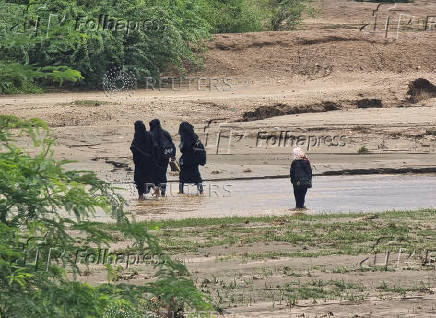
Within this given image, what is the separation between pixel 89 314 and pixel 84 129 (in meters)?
25.0

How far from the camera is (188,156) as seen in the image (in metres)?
23.3

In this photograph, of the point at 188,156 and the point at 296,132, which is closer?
the point at 188,156

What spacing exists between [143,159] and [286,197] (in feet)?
9.71

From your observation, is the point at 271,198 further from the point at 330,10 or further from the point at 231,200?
the point at 330,10

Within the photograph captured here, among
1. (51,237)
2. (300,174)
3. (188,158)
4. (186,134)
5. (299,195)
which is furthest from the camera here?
(188,158)

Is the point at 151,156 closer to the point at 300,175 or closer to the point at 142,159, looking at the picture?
the point at 142,159

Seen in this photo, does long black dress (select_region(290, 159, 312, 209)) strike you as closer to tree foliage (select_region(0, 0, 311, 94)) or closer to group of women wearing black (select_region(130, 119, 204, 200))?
group of women wearing black (select_region(130, 119, 204, 200))

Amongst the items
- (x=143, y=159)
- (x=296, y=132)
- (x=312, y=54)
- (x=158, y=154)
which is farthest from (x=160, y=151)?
(x=312, y=54)

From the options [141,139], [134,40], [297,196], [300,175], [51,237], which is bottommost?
[297,196]

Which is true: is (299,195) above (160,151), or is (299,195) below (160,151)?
below

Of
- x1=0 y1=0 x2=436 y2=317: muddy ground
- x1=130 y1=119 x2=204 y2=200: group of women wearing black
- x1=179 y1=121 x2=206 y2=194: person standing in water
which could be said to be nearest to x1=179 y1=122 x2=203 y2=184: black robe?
x1=179 y1=121 x2=206 y2=194: person standing in water

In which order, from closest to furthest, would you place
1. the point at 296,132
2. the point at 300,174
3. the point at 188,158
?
the point at 300,174 < the point at 188,158 < the point at 296,132

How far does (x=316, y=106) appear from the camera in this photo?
113ft

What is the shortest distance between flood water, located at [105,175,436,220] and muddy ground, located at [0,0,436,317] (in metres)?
0.71
